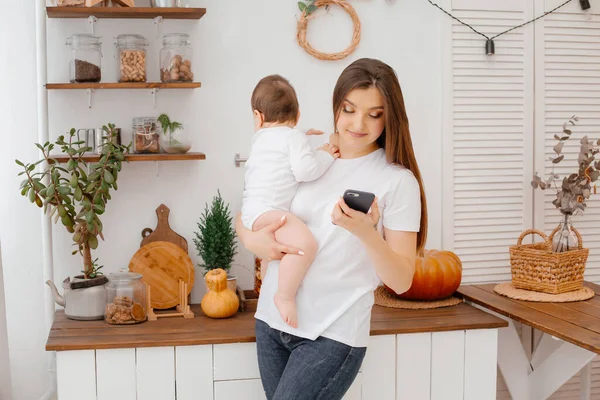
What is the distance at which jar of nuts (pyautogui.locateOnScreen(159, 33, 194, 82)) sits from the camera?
2730 millimetres

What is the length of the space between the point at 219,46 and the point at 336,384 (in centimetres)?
160

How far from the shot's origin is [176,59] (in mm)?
2736

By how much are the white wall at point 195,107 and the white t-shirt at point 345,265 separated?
1.10 m

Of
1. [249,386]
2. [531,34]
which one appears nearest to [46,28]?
[249,386]

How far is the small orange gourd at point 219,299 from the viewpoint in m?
2.60

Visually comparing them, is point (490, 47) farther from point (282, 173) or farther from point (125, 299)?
point (125, 299)

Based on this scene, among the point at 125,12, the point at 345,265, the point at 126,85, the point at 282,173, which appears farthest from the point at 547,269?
the point at 125,12

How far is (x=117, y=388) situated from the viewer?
2.33 m

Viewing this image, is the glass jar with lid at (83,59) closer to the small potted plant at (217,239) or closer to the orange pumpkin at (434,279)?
the small potted plant at (217,239)

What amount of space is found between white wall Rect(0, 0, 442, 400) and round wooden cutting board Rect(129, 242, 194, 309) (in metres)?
0.13

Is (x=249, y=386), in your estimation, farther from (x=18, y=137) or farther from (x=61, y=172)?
(x=18, y=137)

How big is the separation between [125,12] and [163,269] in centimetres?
102

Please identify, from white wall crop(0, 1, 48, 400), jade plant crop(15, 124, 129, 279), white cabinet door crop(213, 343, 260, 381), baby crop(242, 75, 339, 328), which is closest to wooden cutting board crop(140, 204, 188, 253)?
jade plant crop(15, 124, 129, 279)

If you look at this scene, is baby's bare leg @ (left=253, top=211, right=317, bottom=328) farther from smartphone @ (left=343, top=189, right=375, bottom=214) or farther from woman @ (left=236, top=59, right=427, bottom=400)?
smartphone @ (left=343, top=189, right=375, bottom=214)
